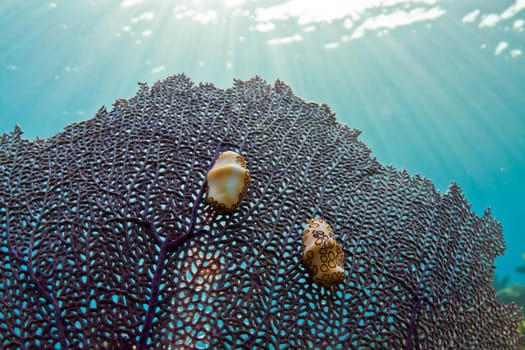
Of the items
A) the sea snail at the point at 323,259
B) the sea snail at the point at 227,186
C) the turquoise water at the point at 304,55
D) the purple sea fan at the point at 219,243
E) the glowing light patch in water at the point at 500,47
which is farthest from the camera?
the glowing light patch in water at the point at 500,47

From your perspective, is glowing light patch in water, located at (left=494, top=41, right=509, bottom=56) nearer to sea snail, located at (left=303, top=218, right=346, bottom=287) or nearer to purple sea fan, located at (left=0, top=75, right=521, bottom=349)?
purple sea fan, located at (left=0, top=75, right=521, bottom=349)

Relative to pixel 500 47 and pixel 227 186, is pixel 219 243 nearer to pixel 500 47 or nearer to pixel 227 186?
pixel 227 186

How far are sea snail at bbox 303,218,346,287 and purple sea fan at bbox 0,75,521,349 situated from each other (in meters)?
0.07

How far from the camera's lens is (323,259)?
1.81 m

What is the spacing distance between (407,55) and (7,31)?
76.6ft

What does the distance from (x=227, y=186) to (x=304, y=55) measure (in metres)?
21.0

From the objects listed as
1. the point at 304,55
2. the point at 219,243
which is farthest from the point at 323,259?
the point at 304,55

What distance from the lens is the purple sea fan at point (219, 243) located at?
1.60m

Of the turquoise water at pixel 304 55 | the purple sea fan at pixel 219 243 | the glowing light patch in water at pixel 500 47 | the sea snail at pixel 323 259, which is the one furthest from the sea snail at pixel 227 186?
the glowing light patch in water at pixel 500 47

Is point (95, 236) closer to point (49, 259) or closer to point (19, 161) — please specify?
point (49, 259)

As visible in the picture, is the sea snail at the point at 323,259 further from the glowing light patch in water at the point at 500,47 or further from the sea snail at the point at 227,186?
the glowing light patch in water at the point at 500,47

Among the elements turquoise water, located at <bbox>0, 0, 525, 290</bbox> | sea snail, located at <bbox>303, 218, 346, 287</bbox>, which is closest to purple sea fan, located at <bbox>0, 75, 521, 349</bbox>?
sea snail, located at <bbox>303, 218, 346, 287</bbox>

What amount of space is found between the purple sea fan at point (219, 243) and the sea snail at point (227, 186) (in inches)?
2.7

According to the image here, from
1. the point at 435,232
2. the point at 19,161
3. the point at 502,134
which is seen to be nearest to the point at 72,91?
the point at 19,161
